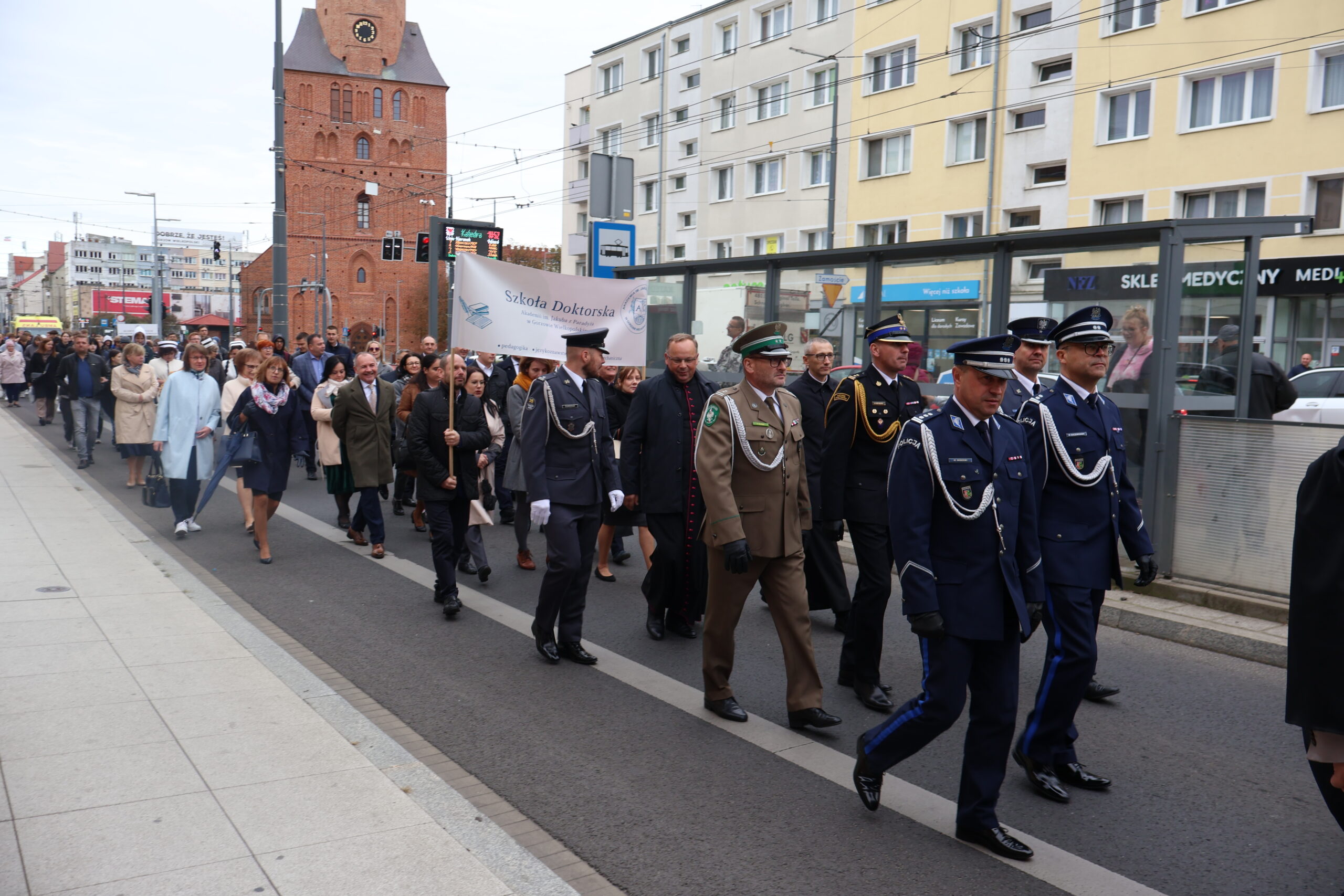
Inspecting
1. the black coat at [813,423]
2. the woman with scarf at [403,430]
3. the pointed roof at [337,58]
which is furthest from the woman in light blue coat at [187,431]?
the pointed roof at [337,58]

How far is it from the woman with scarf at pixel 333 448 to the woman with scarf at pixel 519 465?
1.63 m

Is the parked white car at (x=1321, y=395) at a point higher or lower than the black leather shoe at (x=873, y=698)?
higher

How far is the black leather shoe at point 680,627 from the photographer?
7.21m

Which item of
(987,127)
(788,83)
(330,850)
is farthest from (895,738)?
(788,83)

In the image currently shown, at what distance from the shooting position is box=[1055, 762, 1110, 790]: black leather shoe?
15.3 ft

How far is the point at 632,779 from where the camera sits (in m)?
4.73

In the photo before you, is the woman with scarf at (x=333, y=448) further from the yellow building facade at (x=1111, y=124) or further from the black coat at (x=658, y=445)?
the yellow building facade at (x=1111, y=124)

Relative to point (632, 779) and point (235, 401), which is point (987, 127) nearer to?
point (235, 401)

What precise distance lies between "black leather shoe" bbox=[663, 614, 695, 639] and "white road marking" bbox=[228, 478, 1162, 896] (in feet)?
1.78

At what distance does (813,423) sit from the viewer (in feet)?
22.0

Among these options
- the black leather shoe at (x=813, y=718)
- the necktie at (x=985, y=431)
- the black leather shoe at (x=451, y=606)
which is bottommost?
the black leather shoe at (x=451, y=606)

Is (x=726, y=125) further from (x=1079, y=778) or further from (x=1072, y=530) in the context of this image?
(x=1079, y=778)

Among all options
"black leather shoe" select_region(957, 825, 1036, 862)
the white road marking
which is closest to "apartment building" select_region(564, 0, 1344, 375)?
the white road marking

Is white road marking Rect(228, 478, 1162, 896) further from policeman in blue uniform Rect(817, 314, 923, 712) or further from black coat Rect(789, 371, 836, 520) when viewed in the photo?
black coat Rect(789, 371, 836, 520)
